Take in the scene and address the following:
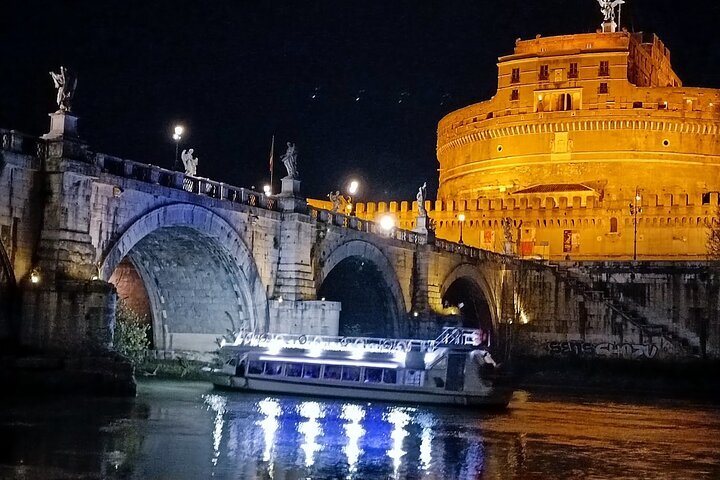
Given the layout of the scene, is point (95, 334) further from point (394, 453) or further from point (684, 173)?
point (684, 173)

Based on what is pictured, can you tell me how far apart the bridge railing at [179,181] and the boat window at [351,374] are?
25.5 ft

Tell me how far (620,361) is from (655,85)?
37559 mm

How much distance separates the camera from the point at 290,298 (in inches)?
1639

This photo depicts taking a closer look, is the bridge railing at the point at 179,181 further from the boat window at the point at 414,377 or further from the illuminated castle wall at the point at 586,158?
the illuminated castle wall at the point at 586,158

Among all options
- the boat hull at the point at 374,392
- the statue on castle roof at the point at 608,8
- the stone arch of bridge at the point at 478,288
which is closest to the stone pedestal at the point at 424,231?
the stone arch of bridge at the point at 478,288

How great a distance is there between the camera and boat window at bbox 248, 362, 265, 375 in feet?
127

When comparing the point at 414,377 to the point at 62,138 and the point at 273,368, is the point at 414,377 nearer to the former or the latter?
the point at 273,368

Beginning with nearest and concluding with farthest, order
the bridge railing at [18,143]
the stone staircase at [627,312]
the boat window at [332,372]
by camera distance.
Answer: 1. the bridge railing at [18,143]
2. the boat window at [332,372]
3. the stone staircase at [627,312]

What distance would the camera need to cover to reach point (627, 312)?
6669 cm

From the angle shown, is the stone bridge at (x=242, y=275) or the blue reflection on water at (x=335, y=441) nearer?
the blue reflection on water at (x=335, y=441)

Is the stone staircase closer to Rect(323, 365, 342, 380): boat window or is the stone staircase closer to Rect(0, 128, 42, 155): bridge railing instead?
Rect(323, 365, 342, 380): boat window

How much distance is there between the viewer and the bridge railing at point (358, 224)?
44875 mm

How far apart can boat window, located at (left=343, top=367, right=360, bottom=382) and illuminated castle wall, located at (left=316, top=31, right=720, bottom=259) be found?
4114 cm

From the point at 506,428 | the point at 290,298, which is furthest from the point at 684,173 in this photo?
the point at 506,428
